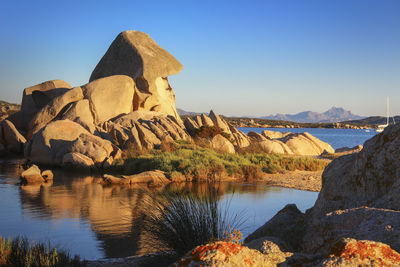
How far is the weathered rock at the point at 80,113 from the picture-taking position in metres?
27.0

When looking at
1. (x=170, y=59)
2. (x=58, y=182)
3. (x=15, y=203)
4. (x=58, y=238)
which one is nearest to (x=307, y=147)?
(x=170, y=59)

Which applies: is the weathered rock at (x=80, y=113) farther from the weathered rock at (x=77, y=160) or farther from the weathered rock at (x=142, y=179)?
the weathered rock at (x=142, y=179)

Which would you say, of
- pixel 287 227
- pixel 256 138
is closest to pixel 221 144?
pixel 256 138

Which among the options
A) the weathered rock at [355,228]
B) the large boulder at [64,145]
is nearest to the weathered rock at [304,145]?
the large boulder at [64,145]

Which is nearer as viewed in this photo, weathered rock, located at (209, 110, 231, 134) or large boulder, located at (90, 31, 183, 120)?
weathered rock, located at (209, 110, 231, 134)

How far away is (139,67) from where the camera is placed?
112 feet

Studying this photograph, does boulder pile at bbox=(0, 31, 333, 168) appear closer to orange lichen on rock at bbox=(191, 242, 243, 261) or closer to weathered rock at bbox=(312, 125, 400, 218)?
weathered rock at bbox=(312, 125, 400, 218)

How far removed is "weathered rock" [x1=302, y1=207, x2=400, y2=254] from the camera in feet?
11.2

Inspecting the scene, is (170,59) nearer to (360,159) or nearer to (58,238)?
(58,238)

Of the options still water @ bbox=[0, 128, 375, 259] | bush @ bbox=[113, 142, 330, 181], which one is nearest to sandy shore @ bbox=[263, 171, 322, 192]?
bush @ bbox=[113, 142, 330, 181]

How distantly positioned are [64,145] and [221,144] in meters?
9.85

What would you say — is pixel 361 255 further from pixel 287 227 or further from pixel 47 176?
pixel 47 176

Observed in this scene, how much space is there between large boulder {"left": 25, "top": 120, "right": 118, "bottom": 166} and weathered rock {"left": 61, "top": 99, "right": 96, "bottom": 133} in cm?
178

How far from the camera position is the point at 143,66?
3397 cm
